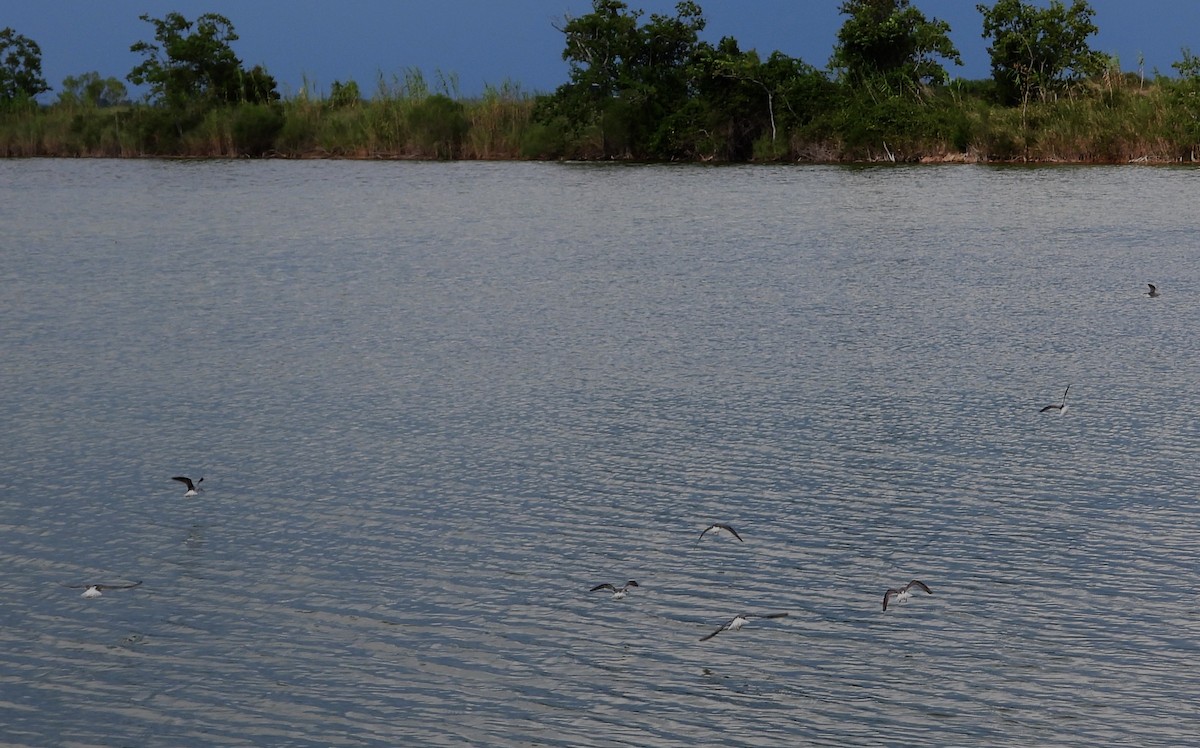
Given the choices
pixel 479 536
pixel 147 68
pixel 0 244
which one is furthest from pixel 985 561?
pixel 147 68

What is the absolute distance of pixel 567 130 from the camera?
44062 millimetres

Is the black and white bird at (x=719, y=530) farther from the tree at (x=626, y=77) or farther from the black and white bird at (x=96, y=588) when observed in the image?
the tree at (x=626, y=77)

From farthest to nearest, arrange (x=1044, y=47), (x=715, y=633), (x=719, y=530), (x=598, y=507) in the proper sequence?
(x=1044, y=47) → (x=598, y=507) → (x=719, y=530) → (x=715, y=633)

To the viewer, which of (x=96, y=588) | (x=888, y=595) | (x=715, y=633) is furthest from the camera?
(x=96, y=588)

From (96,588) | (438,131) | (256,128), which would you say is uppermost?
(438,131)

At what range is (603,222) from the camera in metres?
23.0

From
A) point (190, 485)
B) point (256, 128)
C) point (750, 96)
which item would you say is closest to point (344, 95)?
point (256, 128)

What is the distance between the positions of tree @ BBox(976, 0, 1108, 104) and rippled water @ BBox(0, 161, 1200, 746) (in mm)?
27189

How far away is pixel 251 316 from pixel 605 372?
4.10 metres

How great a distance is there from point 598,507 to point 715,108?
37.5 meters

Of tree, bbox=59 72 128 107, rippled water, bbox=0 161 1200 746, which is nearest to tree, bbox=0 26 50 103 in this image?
tree, bbox=59 72 128 107

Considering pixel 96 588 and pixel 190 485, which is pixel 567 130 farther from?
pixel 96 588

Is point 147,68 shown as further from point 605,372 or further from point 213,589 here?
point 213,589

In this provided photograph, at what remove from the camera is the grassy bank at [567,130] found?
36.2m
